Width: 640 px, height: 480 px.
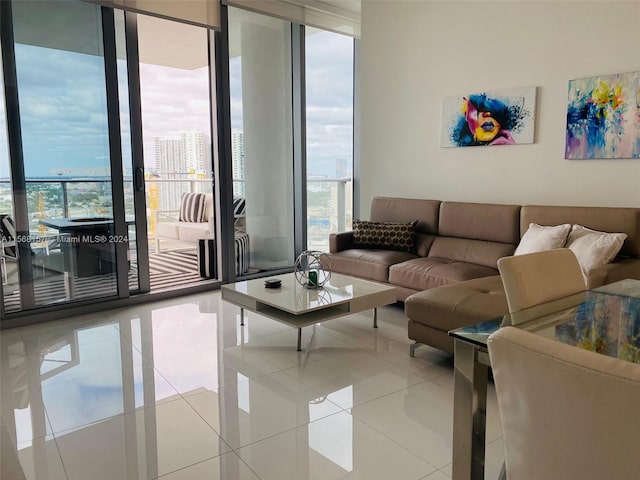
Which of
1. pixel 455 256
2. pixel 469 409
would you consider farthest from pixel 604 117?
pixel 469 409

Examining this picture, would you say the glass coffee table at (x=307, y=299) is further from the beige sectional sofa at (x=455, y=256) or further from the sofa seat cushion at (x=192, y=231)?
the sofa seat cushion at (x=192, y=231)

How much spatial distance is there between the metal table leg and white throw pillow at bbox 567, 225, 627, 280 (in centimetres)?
198

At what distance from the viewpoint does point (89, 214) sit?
4184mm

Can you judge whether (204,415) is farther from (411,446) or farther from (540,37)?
(540,37)

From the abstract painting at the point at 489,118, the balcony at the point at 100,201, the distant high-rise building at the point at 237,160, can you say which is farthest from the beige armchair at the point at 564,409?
the distant high-rise building at the point at 237,160

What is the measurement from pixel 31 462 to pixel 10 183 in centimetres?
246

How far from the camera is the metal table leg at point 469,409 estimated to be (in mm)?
1438

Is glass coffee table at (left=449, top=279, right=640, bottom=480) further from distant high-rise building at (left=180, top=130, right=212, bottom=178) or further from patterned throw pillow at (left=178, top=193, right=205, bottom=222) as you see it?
patterned throw pillow at (left=178, top=193, right=205, bottom=222)

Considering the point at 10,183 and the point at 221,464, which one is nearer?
the point at 221,464

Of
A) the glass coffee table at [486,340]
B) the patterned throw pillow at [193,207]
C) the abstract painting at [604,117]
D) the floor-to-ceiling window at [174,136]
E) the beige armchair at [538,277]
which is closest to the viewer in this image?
the glass coffee table at [486,340]

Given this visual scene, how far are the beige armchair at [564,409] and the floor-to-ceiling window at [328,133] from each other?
193 inches

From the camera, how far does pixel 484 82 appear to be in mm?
4344

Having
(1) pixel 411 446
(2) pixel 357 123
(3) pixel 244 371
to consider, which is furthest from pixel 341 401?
(2) pixel 357 123

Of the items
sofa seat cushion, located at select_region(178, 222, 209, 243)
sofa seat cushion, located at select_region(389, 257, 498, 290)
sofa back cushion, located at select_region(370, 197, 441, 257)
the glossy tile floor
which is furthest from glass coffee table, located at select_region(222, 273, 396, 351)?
sofa seat cushion, located at select_region(178, 222, 209, 243)
